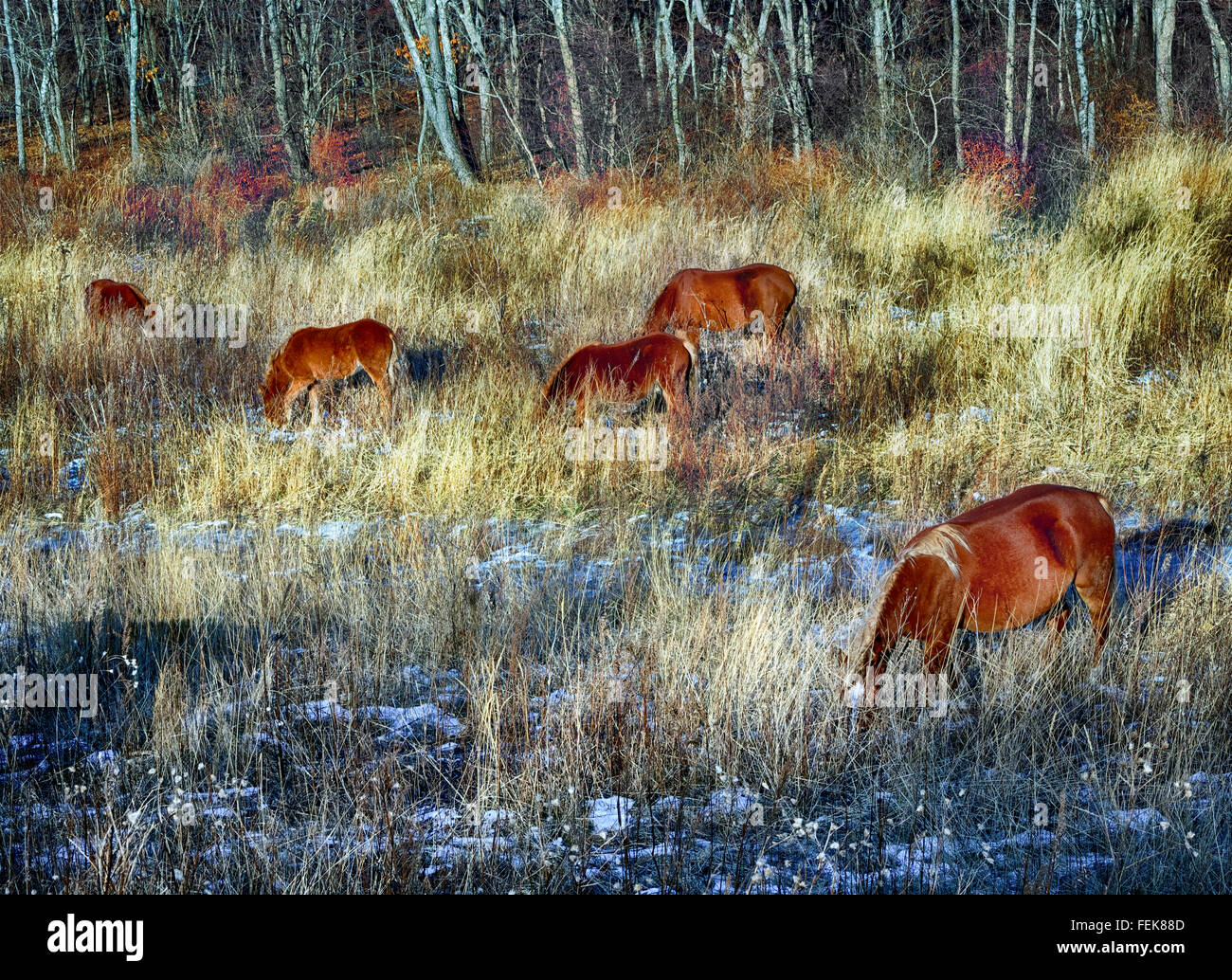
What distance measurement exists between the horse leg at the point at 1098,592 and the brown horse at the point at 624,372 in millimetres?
3045

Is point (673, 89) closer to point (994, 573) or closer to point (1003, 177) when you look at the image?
point (1003, 177)

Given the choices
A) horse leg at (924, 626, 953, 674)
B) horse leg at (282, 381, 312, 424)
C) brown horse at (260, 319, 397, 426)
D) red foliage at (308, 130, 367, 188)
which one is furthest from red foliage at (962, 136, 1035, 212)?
red foliage at (308, 130, 367, 188)

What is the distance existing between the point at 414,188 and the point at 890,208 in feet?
20.9

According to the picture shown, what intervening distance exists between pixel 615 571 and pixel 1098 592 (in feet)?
7.05

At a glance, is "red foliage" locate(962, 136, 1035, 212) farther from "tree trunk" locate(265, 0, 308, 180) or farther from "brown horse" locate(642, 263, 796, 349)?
"tree trunk" locate(265, 0, 308, 180)

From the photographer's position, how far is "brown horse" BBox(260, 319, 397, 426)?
6.95 m

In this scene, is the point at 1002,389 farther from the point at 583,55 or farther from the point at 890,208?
the point at 583,55

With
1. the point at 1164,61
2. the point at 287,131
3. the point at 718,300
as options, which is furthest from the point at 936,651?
the point at 287,131

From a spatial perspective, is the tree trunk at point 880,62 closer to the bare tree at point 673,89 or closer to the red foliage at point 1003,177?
the red foliage at point 1003,177

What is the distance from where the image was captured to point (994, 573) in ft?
11.5

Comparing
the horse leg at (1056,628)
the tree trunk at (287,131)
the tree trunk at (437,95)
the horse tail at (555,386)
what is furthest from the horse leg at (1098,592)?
the tree trunk at (287,131)

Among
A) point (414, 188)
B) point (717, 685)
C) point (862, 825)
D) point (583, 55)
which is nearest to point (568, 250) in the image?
point (414, 188)

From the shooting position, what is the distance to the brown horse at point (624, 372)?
6.12m

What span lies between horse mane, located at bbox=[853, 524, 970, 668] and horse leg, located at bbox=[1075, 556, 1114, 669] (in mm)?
536
